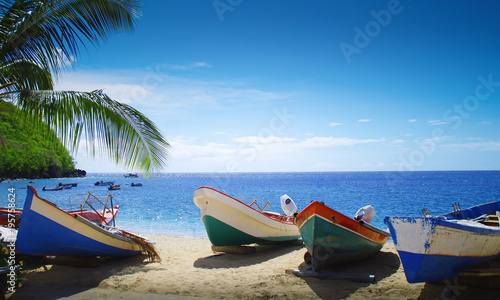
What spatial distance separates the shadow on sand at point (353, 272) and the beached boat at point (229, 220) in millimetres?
2036

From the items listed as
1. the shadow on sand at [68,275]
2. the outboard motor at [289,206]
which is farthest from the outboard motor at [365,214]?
the shadow on sand at [68,275]

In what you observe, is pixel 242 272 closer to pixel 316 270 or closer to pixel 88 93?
pixel 316 270

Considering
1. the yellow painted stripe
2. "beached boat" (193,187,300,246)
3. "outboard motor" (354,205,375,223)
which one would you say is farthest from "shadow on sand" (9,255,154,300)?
"outboard motor" (354,205,375,223)

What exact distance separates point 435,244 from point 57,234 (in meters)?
6.98

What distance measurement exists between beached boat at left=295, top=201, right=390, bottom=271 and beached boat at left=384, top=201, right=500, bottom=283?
1.61 metres

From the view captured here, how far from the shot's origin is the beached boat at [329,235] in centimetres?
693

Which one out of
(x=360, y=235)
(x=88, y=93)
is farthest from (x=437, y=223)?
(x=88, y=93)

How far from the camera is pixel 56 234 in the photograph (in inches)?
269

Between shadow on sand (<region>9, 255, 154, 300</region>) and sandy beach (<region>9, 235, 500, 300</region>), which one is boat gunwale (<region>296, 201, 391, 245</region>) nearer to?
sandy beach (<region>9, 235, 500, 300</region>)

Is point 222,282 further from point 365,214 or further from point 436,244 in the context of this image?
point 436,244

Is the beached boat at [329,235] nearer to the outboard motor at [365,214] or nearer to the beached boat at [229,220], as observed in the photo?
the outboard motor at [365,214]

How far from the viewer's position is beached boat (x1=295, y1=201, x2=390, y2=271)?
6.93 meters

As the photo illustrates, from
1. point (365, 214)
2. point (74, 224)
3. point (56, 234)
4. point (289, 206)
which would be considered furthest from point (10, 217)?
point (365, 214)

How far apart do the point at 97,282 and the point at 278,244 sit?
5767mm
